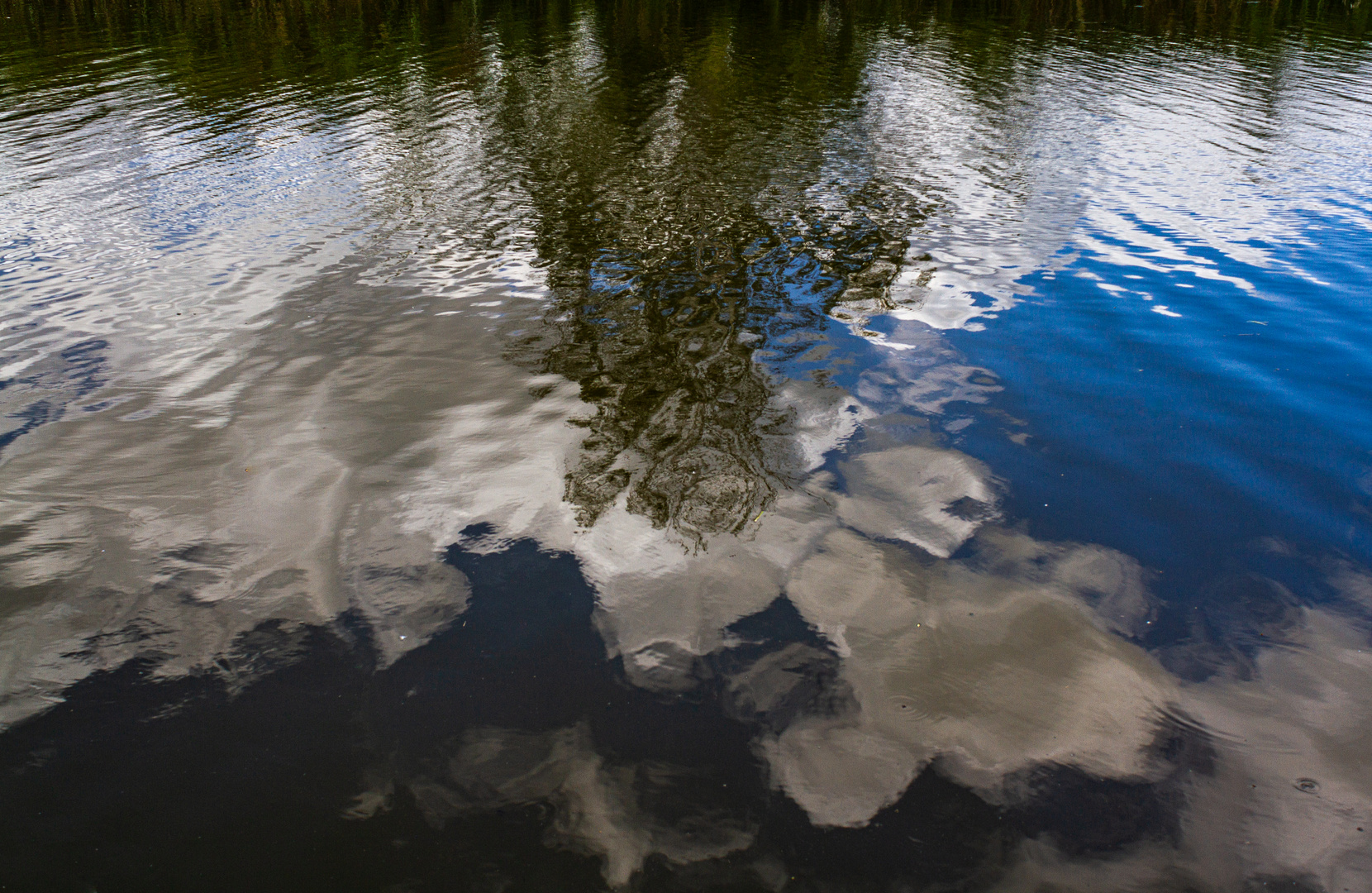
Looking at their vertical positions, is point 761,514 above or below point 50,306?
below

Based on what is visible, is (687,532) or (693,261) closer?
(687,532)

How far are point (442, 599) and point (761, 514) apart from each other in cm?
258

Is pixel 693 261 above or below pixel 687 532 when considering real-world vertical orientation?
above

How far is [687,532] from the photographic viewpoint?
664cm

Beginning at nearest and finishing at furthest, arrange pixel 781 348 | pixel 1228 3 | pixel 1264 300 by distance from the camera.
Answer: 1. pixel 781 348
2. pixel 1264 300
3. pixel 1228 3

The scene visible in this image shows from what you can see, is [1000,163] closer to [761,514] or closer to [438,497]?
[761,514]

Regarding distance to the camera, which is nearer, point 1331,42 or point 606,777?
point 606,777

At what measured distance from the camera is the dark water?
4.47 m

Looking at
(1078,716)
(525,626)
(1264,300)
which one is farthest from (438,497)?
(1264,300)

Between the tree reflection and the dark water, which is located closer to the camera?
the dark water

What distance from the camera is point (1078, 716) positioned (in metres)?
5.06

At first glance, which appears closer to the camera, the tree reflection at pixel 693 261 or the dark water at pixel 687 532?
the dark water at pixel 687 532

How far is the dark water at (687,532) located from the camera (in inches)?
176

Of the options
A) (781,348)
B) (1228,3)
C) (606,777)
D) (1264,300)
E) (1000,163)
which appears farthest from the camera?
(1228,3)
